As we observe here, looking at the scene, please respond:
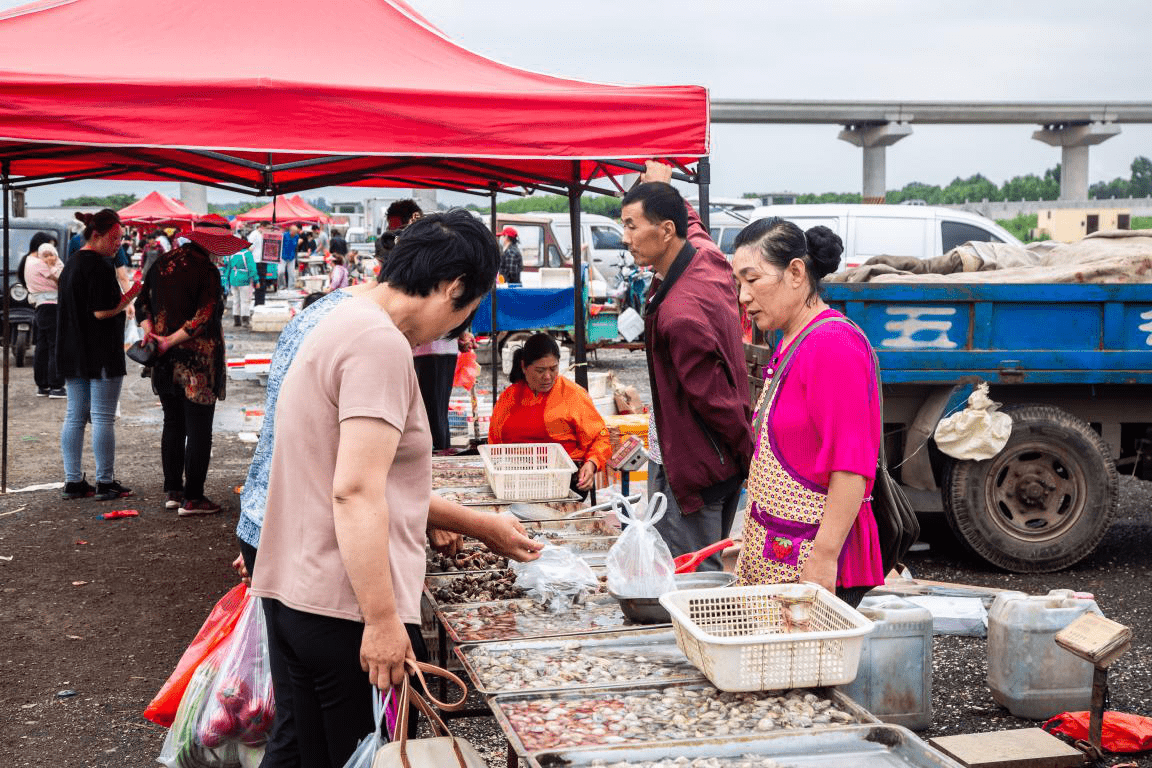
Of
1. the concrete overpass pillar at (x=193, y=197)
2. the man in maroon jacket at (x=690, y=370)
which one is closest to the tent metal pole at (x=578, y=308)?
the man in maroon jacket at (x=690, y=370)

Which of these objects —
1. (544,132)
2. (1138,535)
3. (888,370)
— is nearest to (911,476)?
(888,370)

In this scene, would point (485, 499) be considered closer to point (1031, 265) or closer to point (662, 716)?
point (662, 716)

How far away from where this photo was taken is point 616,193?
6906 mm

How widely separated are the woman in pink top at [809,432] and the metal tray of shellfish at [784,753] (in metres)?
0.60

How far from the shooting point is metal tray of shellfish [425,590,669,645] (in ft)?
10.3

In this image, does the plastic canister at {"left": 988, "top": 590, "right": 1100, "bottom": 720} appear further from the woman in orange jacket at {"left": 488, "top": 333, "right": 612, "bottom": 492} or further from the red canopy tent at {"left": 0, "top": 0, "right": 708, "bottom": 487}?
the red canopy tent at {"left": 0, "top": 0, "right": 708, "bottom": 487}

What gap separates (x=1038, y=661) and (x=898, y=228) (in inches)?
298

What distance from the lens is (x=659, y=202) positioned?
4.22 m

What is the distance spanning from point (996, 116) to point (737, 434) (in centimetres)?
2804

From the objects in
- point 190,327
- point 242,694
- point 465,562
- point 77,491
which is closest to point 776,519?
point 465,562

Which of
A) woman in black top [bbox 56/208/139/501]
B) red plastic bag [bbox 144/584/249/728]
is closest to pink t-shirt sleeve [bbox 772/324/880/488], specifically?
red plastic bag [bbox 144/584/249/728]

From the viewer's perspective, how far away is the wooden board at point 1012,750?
3816 millimetres

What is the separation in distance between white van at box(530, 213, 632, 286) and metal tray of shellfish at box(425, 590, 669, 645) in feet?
50.6

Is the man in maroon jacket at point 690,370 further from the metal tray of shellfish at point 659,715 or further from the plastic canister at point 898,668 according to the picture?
the metal tray of shellfish at point 659,715
